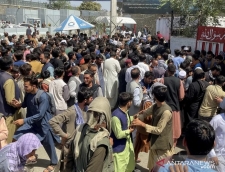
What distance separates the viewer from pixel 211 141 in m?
2.10

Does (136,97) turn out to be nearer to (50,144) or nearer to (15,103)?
(50,144)

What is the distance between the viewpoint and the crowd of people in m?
2.67

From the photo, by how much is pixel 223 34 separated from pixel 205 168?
870cm

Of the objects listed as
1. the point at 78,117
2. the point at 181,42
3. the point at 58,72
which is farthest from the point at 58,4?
the point at 78,117

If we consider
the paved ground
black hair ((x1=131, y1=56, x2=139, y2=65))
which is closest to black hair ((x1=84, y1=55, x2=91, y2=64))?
black hair ((x1=131, y1=56, x2=139, y2=65))

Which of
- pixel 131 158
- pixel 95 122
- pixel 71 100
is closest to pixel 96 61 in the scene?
pixel 71 100

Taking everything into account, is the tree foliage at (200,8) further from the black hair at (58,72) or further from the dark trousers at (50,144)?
the dark trousers at (50,144)

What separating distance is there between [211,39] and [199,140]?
346 inches

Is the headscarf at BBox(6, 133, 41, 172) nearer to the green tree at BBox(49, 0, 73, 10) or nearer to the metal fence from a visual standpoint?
the metal fence

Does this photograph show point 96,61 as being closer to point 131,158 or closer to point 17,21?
point 131,158

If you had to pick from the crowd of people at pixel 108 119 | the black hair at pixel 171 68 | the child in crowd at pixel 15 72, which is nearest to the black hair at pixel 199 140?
the crowd of people at pixel 108 119

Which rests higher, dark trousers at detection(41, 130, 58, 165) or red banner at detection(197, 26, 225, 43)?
red banner at detection(197, 26, 225, 43)

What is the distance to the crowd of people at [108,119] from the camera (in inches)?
105

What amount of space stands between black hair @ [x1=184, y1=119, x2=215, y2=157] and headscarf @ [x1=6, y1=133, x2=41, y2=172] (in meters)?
1.44
